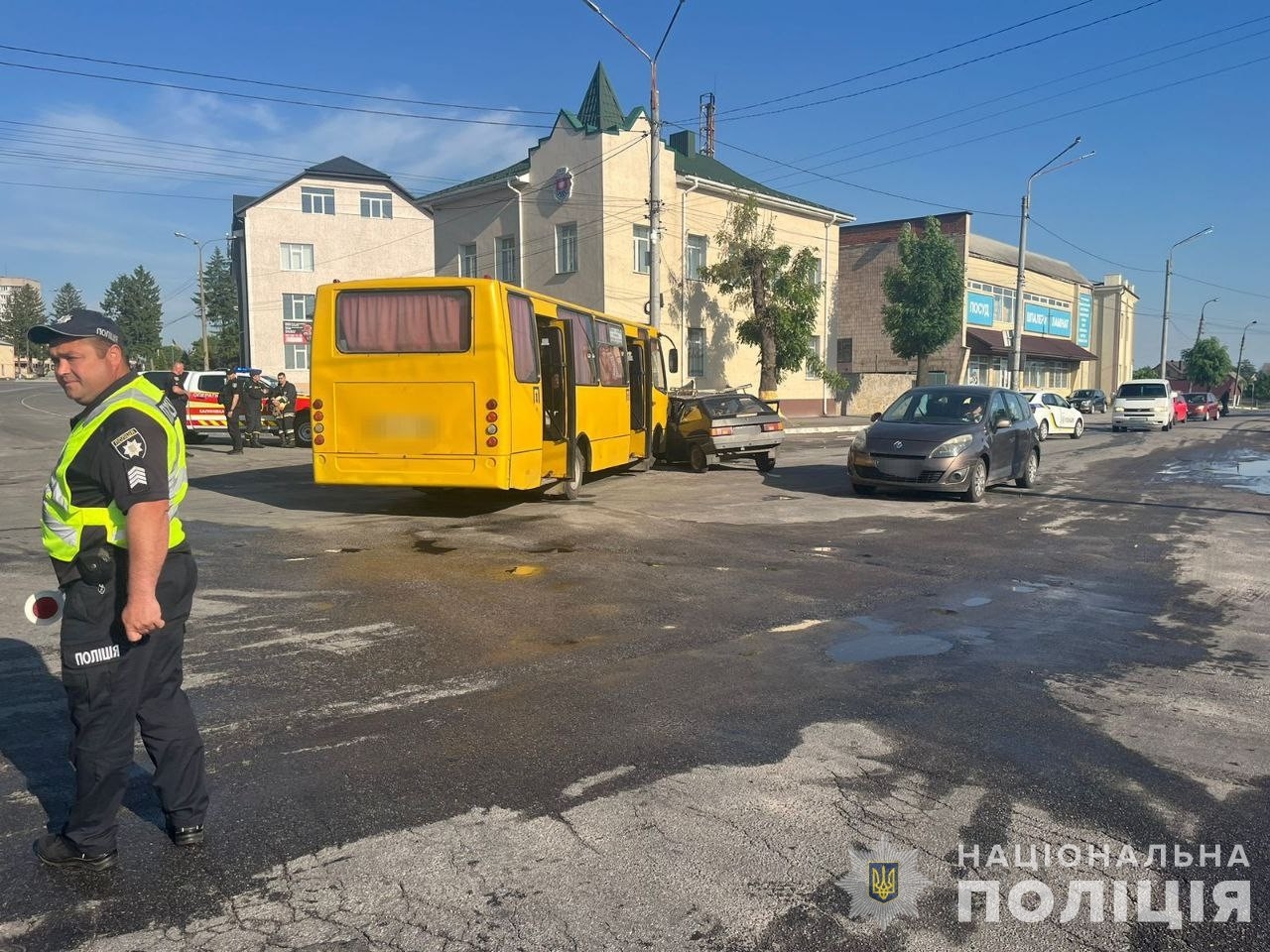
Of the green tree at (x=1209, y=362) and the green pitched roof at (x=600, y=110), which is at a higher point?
the green pitched roof at (x=600, y=110)

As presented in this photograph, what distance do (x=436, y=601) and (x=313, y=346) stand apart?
225 inches

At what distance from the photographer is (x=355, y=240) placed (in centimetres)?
5625

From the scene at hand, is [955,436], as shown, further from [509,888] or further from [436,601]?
[509,888]

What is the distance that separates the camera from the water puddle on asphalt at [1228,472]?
56.9ft

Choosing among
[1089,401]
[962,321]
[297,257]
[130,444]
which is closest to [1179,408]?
[962,321]

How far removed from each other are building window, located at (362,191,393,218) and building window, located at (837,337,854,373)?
1111 inches

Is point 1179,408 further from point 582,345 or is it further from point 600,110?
point 582,345

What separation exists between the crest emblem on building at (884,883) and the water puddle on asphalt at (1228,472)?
1564 cm

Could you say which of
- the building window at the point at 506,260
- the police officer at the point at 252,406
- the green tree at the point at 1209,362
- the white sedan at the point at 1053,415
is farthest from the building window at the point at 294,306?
the green tree at the point at 1209,362

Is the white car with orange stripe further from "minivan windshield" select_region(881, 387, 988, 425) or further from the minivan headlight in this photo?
the minivan headlight

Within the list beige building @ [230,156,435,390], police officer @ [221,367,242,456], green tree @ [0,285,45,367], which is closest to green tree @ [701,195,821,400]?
police officer @ [221,367,242,456]

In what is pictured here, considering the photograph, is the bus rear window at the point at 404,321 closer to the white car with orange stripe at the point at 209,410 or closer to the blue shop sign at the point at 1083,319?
the white car with orange stripe at the point at 209,410

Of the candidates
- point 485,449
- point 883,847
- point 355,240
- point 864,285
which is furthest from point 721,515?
point 355,240

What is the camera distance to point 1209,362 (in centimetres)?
8512
